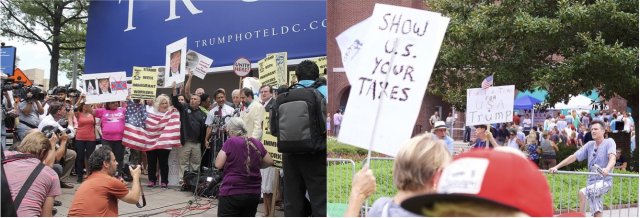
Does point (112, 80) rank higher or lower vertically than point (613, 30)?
lower

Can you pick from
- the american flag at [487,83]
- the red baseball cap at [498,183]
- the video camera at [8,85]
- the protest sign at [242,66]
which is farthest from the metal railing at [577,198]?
the red baseball cap at [498,183]

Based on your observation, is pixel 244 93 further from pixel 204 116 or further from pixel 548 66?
pixel 548 66

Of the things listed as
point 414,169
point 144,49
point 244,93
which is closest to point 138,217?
point 244,93

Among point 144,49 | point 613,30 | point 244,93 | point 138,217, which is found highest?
point 613,30

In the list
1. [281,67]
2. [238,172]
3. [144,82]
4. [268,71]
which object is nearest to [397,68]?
[238,172]

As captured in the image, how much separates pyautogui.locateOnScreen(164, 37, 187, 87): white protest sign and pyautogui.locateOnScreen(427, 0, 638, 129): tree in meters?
8.31

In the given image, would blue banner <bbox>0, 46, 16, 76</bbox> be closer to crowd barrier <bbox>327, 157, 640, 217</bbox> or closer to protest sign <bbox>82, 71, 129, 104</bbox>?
protest sign <bbox>82, 71, 129, 104</bbox>

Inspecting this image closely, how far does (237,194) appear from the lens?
17.9ft

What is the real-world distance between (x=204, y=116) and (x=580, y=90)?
9.62m

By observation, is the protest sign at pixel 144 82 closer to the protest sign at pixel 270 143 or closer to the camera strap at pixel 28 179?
the protest sign at pixel 270 143

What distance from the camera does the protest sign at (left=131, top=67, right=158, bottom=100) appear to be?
842cm

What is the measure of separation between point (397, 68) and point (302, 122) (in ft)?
4.95

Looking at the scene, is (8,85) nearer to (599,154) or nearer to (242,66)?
(242,66)

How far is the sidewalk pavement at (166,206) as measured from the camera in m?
6.60
